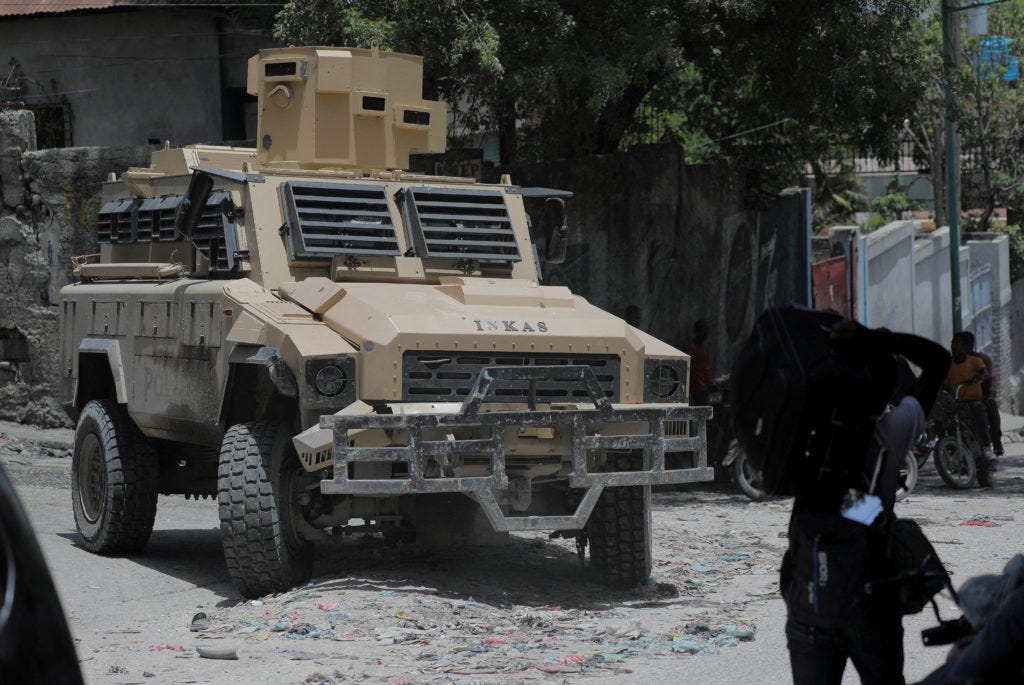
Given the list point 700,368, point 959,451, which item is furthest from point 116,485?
point 959,451

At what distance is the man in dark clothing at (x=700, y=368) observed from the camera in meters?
14.6

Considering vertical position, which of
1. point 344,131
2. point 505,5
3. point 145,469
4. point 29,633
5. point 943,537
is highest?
point 505,5

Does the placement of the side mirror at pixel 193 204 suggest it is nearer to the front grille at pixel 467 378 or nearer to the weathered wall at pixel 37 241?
the front grille at pixel 467 378

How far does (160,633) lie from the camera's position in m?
7.79

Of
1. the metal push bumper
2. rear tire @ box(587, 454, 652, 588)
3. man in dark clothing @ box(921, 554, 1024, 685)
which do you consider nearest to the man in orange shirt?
rear tire @ box(587, 454, 652, 588)

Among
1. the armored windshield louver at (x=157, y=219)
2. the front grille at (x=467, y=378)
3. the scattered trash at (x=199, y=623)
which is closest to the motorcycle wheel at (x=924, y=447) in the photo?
the front grille at (x=467, y=378)

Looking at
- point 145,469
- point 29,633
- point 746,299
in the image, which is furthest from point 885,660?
point 746,299

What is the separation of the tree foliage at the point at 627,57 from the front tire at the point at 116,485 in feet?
14.3

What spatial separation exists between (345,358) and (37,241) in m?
8.81

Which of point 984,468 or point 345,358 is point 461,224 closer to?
point 345,358

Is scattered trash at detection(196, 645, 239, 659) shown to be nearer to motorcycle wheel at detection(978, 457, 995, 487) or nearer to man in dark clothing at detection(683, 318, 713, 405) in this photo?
man in dark clothing at detection(683, 318, 713, 405)

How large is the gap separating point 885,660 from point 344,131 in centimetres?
712

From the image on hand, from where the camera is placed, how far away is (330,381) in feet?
26.2

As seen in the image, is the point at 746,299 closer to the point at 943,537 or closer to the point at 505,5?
the point at 505,5
